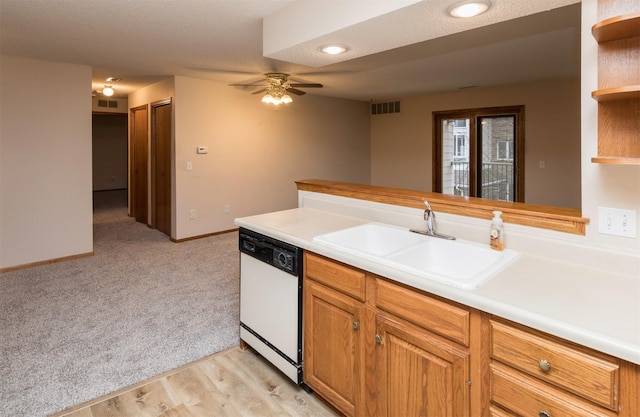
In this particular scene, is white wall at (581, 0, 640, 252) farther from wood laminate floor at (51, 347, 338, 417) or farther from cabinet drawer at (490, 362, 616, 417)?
wood laminate floor at (51, 347, 338, 417)

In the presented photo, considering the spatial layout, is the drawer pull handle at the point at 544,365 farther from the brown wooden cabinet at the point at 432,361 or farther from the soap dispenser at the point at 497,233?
the soap dispenser at the point at 497,233

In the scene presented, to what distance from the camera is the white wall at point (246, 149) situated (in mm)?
5457

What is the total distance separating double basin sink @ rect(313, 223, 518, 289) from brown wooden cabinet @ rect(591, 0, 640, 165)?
576 mm

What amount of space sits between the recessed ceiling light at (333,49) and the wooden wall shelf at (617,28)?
149cm

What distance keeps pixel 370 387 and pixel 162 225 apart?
518 centimetres

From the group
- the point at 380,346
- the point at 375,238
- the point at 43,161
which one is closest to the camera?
the point at 380,346

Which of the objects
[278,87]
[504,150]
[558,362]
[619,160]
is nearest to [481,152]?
[504,150]

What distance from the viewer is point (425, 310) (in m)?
1.44

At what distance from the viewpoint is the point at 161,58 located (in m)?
4.22

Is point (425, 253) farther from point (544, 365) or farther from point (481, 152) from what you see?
point (481, 152)

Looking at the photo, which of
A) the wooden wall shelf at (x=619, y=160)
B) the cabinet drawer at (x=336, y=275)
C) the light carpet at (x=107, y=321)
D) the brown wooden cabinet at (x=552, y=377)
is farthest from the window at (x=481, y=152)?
the brown wooden cabinet at (x=552, y=377)

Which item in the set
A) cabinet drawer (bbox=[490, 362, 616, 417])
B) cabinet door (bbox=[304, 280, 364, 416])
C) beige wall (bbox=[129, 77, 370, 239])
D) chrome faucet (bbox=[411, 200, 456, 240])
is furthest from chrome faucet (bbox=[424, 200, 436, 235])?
beige wall (bbox=[129, 77, 370, 239])

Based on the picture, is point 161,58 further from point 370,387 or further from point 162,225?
point 370,387

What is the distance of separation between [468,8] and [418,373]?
172 cm
